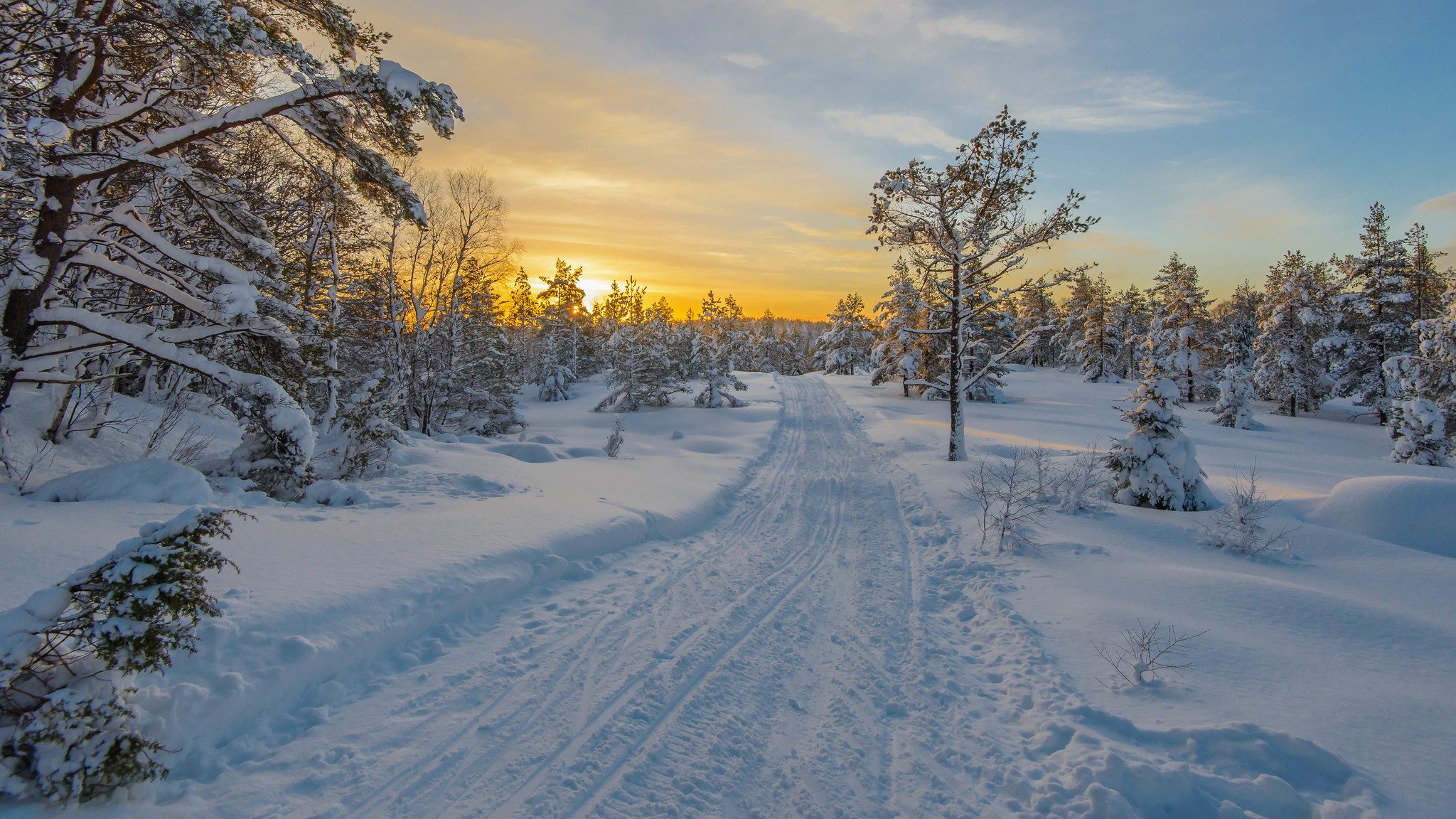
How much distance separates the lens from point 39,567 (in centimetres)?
397

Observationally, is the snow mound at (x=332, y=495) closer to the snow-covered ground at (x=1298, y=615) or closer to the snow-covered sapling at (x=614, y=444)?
the snow-covered sapling at (x=614, y=444)

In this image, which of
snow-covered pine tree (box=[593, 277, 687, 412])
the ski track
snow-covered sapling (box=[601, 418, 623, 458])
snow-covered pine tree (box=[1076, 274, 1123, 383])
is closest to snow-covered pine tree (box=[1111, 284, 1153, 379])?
snow-covered pine tree (box=[1076, 274, 1123, 383])

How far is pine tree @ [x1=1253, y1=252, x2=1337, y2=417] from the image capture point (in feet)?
103

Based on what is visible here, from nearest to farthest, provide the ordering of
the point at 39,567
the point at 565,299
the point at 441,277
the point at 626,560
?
the point at 39,567 → the point at 626,560 → the point at 441,277 → the point at 565,299

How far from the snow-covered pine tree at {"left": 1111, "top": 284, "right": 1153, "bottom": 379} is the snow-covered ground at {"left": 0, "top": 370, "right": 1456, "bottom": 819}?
2037 inches

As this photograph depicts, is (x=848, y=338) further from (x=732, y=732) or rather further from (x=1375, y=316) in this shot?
(x=732, y=732)

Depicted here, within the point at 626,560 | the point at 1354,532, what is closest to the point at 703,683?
the point at 626,560

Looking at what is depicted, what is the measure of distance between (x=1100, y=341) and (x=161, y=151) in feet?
193

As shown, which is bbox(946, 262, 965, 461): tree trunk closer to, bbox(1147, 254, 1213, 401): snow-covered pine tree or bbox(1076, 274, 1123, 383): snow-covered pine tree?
bbox(1147, 254, 1213, 401): snow-covered pine tree

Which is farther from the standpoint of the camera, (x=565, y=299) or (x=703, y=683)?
(x=565, y=299)

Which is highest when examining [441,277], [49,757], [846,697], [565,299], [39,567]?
[565,299]

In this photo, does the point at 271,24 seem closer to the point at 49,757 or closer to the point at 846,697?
the point at 49,757

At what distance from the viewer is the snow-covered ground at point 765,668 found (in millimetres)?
3303

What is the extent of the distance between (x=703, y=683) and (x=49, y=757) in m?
3.62
